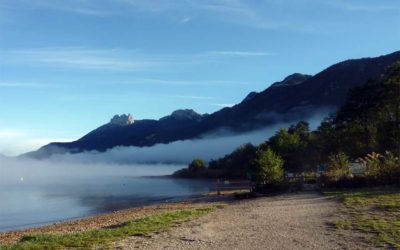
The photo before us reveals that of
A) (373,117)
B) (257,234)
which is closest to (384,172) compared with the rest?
(257,234)

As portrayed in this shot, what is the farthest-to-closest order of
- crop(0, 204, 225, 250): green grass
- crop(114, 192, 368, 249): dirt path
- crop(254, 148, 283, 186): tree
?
crop(254, 148, 283, 186): tree
crop(0, 204, 225, 250): green grass
crop(114, 192, 368, 249): dirt path

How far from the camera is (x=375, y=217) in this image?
52.9ft

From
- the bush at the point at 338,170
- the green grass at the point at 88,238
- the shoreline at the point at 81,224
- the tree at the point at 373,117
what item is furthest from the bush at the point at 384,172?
the green grass at the point at 88,238

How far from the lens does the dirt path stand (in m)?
12.4

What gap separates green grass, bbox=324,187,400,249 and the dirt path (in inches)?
21.5

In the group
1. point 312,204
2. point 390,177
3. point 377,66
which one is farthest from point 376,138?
point 377,66

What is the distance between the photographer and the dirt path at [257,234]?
40.7 ft

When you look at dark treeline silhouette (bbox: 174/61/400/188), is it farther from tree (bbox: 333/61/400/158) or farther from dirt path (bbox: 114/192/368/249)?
dirt path (bbox: 114/192/368/249)

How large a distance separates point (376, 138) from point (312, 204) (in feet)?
103

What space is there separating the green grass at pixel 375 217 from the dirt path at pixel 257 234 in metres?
0.55

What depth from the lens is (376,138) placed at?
2003 inches

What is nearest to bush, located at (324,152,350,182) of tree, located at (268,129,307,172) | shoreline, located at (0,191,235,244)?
shoreline, located at (0,191,235,244)

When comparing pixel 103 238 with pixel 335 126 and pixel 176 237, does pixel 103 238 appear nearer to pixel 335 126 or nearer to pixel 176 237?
pixel 176 237

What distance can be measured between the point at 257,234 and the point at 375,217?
14.6ft
